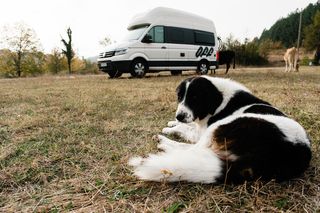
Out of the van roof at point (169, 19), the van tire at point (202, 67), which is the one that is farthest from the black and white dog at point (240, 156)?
the van tire at point (202, 67)

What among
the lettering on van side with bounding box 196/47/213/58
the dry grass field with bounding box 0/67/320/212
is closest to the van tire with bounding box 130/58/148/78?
the lettering on van side with bounding box 196/47/213/58

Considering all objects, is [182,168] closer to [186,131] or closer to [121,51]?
[186,131]

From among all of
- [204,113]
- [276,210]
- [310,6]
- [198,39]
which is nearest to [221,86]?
[204,113]

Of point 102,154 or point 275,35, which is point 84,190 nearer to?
point 102,154

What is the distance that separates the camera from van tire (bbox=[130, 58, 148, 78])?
39.4 feet

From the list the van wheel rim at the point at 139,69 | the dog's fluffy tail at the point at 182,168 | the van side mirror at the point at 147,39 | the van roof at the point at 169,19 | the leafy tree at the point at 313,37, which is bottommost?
the dog's fluffy tail at the point at 182,168

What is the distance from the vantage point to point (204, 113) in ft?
8.61

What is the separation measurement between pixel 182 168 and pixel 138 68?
1077 cm

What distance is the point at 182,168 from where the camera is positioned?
1628 millimetres

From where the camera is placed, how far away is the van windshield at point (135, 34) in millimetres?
12153

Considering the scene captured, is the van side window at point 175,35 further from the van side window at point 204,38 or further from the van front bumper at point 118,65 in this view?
the van front bumper at point 118,65

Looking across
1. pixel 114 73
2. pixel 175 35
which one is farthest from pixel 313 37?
pixel 114 73

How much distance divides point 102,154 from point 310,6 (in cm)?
8835

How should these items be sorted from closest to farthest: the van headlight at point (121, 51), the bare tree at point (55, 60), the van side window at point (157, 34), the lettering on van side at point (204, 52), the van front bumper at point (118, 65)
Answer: the van headlight at point (121, 51) < the van front bumper at point (118, 65) < the van side window at point (157, 34) < the lettering on van side at point (204, 52) < the bare tree at point (55, 60)
